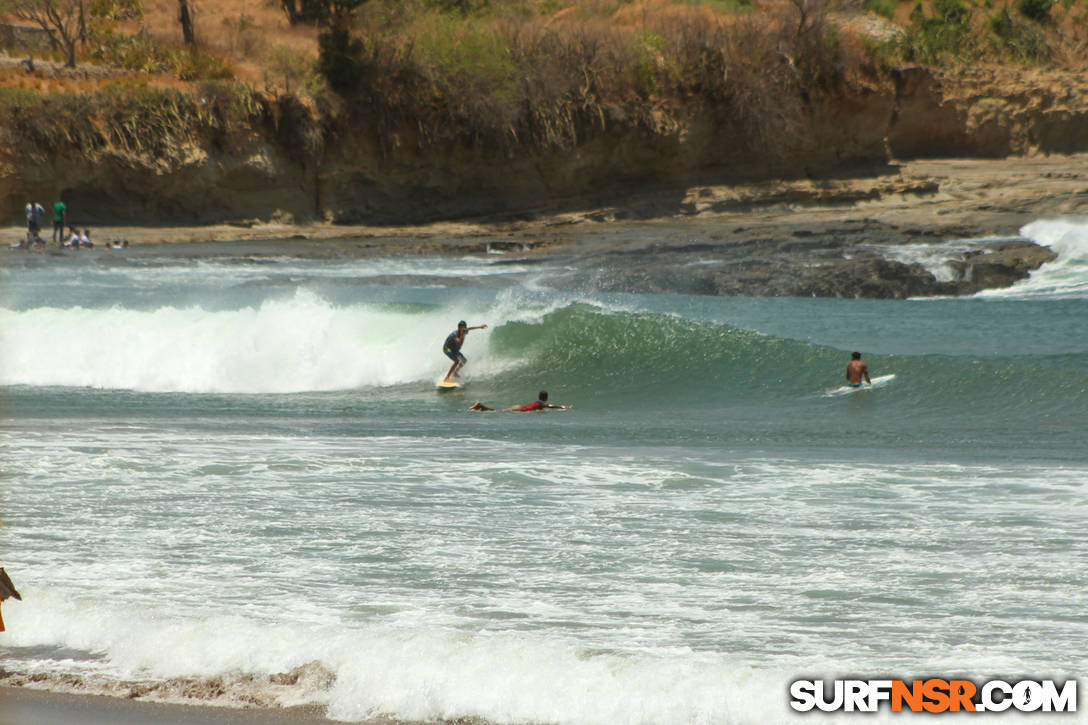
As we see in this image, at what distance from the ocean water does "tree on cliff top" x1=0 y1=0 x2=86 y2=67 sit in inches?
1017

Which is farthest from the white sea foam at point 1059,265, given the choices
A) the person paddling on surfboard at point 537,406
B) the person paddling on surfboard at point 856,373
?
the person paddling on surfboard at point 537,406

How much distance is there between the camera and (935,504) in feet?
25.5

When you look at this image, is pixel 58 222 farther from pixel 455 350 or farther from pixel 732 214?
pixel 455 350

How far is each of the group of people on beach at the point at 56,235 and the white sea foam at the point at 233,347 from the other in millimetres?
12438

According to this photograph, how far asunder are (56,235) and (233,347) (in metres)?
18.7

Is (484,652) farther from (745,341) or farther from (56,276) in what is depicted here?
(56,276)

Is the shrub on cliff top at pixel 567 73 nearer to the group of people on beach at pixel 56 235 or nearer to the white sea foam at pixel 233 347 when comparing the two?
the group of people on beach at pixel 56 235

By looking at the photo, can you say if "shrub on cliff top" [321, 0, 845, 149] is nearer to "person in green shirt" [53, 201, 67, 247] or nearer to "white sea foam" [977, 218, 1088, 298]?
"person in green shirt" [53, 201, 67, 247]

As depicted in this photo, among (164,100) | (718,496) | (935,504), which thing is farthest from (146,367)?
(164,100)

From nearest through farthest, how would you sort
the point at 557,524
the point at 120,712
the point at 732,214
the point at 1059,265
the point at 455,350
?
the point at 120,712, the point at 557,524, the point at 455,350, the point at 1059,265, the point at 732,214

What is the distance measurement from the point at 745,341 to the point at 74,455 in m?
10.2

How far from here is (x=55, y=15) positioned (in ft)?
127

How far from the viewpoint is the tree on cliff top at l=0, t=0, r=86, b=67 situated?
39.1m

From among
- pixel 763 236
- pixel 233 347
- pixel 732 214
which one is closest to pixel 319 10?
pixel 732 214
